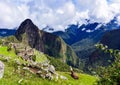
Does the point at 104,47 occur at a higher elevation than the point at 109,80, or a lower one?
higher

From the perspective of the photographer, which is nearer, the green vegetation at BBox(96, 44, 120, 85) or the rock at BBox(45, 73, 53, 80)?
the green vegetation at BBox(96, 44, 120, 85)

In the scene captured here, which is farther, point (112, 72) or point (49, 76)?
point (49, 76)

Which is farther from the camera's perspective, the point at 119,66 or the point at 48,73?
the point at 48,73

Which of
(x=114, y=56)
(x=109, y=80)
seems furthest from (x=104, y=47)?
(x=109, y=80)

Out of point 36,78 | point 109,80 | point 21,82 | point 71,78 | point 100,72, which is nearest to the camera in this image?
point 109,80

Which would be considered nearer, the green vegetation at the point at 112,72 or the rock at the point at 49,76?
the green vegetation at the point at 112,72

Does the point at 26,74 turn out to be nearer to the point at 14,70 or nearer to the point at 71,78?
the point at 14,70

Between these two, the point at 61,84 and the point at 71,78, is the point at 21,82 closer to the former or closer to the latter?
the point at 61,84

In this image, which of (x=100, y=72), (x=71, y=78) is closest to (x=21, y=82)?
(x=71, y=78)

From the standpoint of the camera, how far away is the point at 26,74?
37.7m

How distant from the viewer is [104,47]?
57.5 feet

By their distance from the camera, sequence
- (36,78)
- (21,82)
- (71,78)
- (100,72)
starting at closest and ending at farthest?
(100,72), (21,82), (36,78), (71,78)

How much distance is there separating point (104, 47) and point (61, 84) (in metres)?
21.1

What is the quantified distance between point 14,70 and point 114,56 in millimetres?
23331
